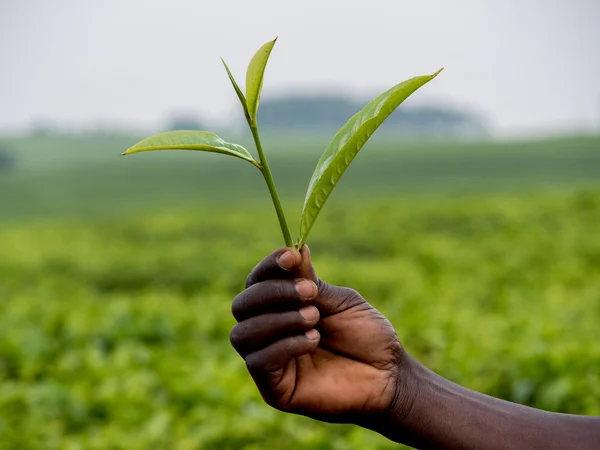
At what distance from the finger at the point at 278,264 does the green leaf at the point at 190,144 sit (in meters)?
0.16

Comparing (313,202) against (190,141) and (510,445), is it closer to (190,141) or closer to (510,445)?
(190,141)

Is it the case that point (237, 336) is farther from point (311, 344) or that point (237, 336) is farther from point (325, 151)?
point (325, 151)

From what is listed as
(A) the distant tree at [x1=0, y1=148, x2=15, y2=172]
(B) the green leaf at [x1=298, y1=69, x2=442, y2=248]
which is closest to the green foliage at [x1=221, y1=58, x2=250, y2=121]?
(B) the green leaf at [x1=298, y1=69, x2=442, y2=248]

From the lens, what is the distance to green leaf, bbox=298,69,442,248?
3.86 ft

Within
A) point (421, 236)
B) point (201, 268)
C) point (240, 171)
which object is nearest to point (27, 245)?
point (201, 268)

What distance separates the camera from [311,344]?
51.3 inches

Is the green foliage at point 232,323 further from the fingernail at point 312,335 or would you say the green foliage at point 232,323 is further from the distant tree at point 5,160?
the distant tree at point 5,160

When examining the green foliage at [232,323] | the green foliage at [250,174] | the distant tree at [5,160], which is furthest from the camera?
the distant tree at [5,160]

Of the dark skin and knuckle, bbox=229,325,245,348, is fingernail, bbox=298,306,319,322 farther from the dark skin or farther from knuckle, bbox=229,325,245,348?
knuckle, bbox=229,325,245,348

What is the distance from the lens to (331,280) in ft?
24.7

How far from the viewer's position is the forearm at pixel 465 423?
152 centimetres

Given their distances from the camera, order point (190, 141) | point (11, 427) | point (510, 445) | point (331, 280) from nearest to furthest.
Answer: point (190, 141), point (510, 445), point (11, 427), point (331, 280)

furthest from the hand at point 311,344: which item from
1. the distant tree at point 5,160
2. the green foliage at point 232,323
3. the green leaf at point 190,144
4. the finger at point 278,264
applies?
the distant tree at point 5,160

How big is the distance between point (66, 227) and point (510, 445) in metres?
14.3
